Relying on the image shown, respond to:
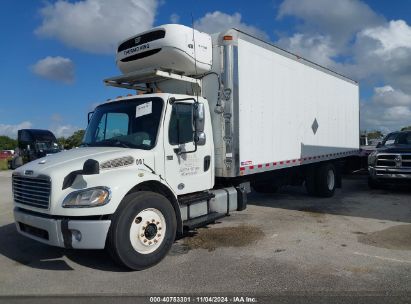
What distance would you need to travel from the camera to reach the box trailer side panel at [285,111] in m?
7.40

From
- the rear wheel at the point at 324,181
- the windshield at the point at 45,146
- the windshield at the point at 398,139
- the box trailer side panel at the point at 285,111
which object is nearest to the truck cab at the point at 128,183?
the box trailer side panel at the point at 285,111

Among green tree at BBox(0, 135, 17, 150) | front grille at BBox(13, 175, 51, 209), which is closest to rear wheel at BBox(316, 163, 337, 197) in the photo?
front grille at BBox(13, 175, 51, 209)

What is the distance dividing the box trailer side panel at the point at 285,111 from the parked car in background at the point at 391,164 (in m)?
1.05

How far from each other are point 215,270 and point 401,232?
12.8 feet

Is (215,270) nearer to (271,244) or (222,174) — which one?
(271,244)

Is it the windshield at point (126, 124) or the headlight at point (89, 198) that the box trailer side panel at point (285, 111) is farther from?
the headlight at point (89, 198)

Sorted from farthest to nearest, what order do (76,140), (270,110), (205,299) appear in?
(76,140) < (270,110) < (205,299)

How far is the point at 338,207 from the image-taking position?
388 inches

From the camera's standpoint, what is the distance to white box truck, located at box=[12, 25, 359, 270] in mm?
5133

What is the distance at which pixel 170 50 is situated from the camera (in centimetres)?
640

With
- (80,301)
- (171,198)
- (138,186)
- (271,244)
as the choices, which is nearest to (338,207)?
(271,244)

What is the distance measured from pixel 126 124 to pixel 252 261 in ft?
9.41

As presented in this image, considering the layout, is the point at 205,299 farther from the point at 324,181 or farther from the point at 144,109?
the point at 324,181

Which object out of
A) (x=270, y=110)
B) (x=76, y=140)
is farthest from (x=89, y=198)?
(x=76, y=140)
